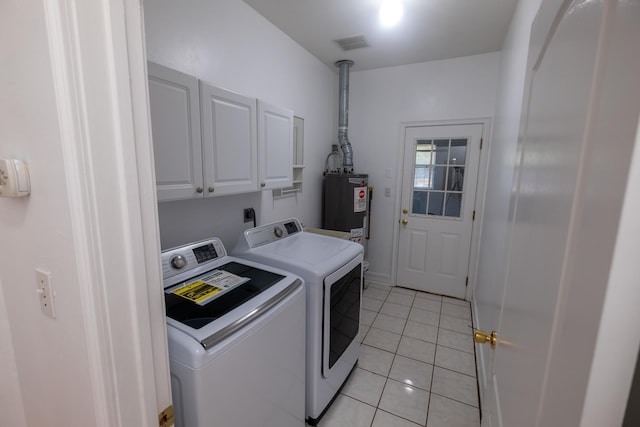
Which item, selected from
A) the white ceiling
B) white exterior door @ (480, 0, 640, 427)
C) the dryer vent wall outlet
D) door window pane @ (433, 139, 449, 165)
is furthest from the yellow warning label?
door window pane @ (433, 139, 449, 165)

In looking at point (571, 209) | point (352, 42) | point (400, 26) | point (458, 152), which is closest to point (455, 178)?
point (458, 152)

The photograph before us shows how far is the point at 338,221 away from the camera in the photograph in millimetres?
3205

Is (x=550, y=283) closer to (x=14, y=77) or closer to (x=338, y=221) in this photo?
(x=14, y=77)

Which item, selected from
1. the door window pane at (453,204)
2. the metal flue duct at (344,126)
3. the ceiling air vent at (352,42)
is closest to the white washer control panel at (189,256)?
the metal flue duct at (344,126)

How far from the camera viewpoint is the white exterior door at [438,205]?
3.13m

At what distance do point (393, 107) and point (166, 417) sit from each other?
11.2ft

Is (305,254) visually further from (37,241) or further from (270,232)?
(37,241)

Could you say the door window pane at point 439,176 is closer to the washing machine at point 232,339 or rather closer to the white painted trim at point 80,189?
the washing machine at point 232,339

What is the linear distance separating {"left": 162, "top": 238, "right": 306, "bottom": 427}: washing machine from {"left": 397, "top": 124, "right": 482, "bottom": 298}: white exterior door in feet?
7.75

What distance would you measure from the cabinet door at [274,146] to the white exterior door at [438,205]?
5.95 ft

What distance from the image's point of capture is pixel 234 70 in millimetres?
2023

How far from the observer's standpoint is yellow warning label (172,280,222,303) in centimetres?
123

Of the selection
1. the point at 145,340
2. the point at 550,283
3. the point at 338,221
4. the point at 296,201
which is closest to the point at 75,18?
the point at 145,340

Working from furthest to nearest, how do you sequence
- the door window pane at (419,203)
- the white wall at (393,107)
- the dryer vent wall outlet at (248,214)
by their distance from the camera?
the door window pane at (419,203), the white wall at (393,107), the dryer vent wall outlet at (248,214)
